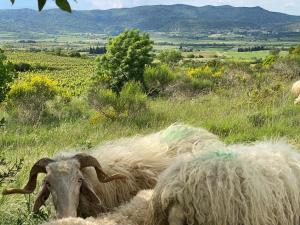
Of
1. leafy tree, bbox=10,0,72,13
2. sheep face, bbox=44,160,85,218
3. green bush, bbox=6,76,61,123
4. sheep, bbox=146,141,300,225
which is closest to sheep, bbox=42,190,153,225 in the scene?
sheep, bbox=146,141,300,225

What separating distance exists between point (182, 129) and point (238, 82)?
13222 millimetres

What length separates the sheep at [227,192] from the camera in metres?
3.88

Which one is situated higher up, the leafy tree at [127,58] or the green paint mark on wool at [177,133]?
the green paint mark on wool at [177,133]

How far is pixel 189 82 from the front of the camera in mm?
20594

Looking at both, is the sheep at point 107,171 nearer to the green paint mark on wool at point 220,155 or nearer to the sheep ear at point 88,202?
the sheep ear at point 88,202

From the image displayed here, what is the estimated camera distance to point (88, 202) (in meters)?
5.31

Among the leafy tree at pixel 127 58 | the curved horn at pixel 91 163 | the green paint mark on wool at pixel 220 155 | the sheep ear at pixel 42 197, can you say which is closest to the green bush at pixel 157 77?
the leafy tree at pixel 127 58

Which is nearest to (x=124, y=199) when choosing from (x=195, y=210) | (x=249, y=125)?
(x=195, y=210)

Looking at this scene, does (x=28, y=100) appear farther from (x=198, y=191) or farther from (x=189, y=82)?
(x=198, y=191)

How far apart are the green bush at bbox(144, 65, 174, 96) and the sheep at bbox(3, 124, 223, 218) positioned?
12.4 m

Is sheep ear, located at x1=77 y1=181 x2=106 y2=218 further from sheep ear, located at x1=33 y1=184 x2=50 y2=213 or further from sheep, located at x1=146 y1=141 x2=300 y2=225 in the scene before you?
sheep, located at x1=146 y1=141 x2=300 y2=225

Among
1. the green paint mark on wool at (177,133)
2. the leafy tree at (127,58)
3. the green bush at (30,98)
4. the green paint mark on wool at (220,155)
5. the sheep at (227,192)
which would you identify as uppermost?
the green paint mark on wool at (220,155)

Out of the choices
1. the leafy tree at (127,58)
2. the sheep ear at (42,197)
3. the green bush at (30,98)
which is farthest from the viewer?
the leafy tree at (127,58)

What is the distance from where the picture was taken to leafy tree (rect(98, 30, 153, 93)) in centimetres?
1900
